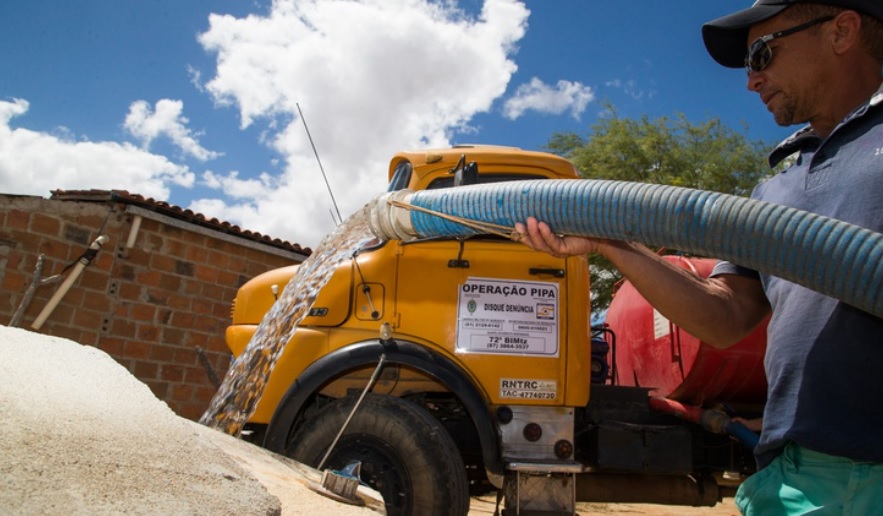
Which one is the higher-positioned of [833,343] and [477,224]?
[477,224]

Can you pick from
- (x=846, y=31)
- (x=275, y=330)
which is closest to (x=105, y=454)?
(x=846, y=31)

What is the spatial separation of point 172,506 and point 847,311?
1618mm

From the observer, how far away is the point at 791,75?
5.84ft

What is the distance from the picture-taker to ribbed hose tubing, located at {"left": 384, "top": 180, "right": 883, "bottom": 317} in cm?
146

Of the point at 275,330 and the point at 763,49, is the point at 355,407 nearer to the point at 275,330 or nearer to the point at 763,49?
the point at 275,330

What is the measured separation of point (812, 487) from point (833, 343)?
33 cm

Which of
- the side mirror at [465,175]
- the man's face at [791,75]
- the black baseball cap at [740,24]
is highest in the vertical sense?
the side mirror at [465,175]

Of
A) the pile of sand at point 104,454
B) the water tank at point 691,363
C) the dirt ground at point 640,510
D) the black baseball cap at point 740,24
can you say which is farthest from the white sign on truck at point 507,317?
the dirt ground at point 640,510

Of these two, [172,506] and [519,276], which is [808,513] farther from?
[519,276]

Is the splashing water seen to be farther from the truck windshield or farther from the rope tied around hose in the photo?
the rope tied around hose

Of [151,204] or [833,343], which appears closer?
[833,343]

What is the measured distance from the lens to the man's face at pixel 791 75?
69.2 inches

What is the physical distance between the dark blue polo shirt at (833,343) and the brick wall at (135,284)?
296 inches

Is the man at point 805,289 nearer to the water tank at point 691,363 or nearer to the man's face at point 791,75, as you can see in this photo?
the man's face at point 791,75
